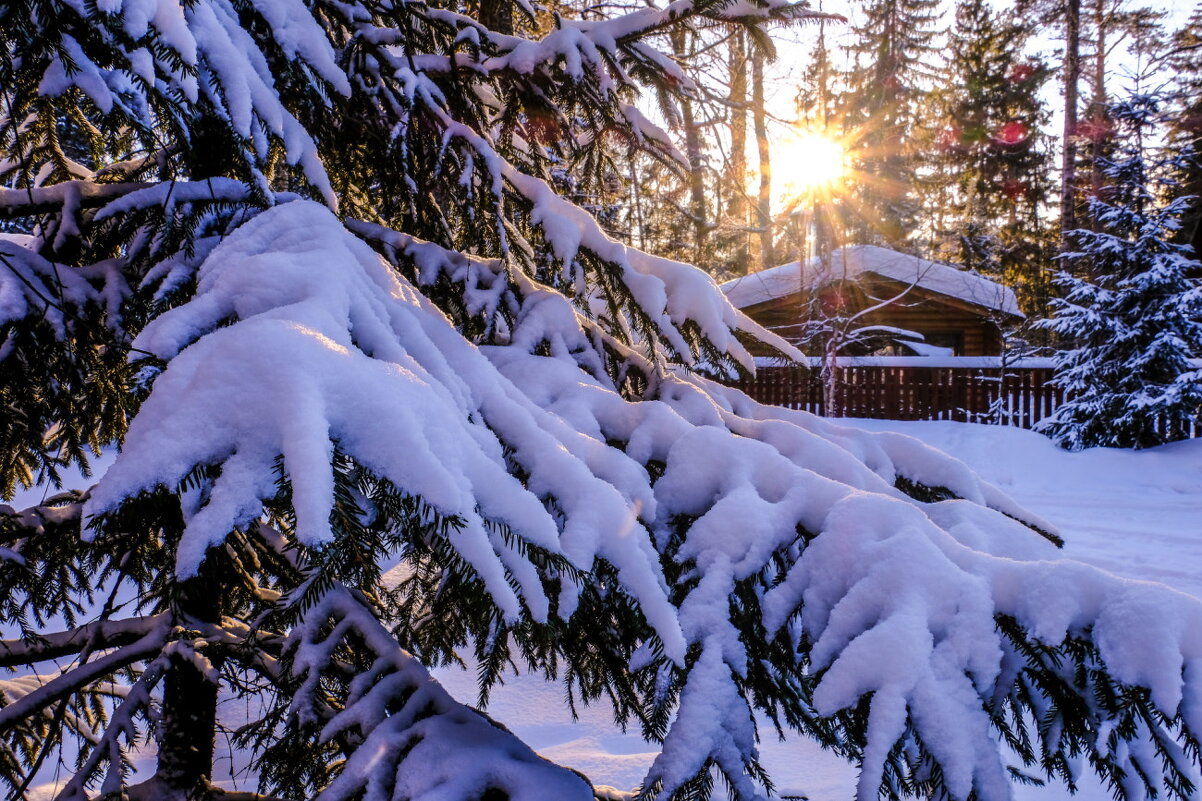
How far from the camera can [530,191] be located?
2174 mm

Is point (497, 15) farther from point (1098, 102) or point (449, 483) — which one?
point (1098, 102)

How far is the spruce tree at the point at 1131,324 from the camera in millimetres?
11117

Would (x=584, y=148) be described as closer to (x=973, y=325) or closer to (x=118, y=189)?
(x=118, y=189)

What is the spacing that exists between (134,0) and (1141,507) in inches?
395

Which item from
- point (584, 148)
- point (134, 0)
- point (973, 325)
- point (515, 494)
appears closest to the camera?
point (515, 494)

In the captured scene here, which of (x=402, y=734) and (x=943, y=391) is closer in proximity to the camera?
(x=402, y=734)

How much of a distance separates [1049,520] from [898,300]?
33.7 feet

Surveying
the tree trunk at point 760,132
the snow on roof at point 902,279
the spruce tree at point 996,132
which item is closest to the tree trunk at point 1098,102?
the snow on roof at point 902,279

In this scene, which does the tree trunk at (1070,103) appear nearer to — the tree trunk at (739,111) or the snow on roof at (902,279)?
the snow on roof at (902,279)

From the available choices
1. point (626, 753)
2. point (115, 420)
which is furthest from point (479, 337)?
point (626, 753)

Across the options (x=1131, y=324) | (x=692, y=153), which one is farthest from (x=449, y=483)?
(x=1131, y=324)

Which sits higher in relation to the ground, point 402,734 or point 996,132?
point 996,132

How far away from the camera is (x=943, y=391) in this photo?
1459 cm

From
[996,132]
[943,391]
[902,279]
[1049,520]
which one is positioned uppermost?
[996,132]
